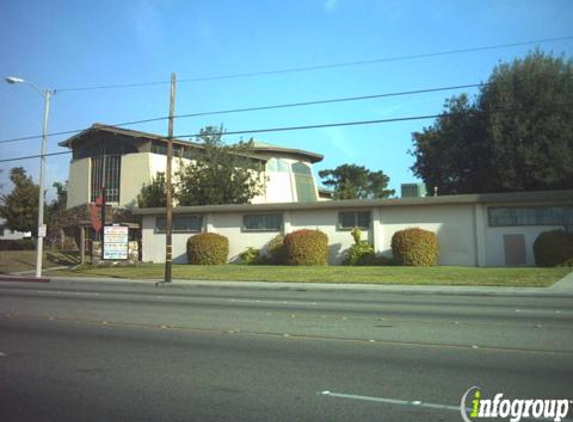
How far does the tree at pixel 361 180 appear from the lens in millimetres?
91938

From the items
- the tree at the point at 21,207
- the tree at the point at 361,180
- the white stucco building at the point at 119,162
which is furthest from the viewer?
the tree at the point at 361,180

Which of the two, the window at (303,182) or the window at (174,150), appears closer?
the window at (174,150)

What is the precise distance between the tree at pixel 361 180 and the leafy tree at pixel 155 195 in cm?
4816

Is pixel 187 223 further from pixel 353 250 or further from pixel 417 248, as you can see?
pixel 417 248

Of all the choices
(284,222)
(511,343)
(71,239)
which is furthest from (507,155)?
(71,239)

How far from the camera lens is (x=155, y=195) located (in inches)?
1757

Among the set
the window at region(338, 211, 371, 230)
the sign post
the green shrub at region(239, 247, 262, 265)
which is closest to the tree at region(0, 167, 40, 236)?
the sign post

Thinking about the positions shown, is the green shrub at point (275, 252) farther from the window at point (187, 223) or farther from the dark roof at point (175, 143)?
the dark roof at point (175, 143)

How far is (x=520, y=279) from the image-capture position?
20953 mm

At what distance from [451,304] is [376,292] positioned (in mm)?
4503

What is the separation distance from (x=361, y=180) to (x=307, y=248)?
62539mm

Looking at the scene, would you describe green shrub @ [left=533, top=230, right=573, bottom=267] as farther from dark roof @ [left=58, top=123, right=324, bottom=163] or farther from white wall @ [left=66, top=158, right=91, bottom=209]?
white wall @ [left=66, top=158, right=91, bottom=209]

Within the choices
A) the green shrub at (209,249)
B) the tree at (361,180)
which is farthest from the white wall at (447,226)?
the tree at (361,180)

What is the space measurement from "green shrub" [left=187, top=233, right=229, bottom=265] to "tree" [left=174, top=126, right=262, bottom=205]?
22.6 feet
